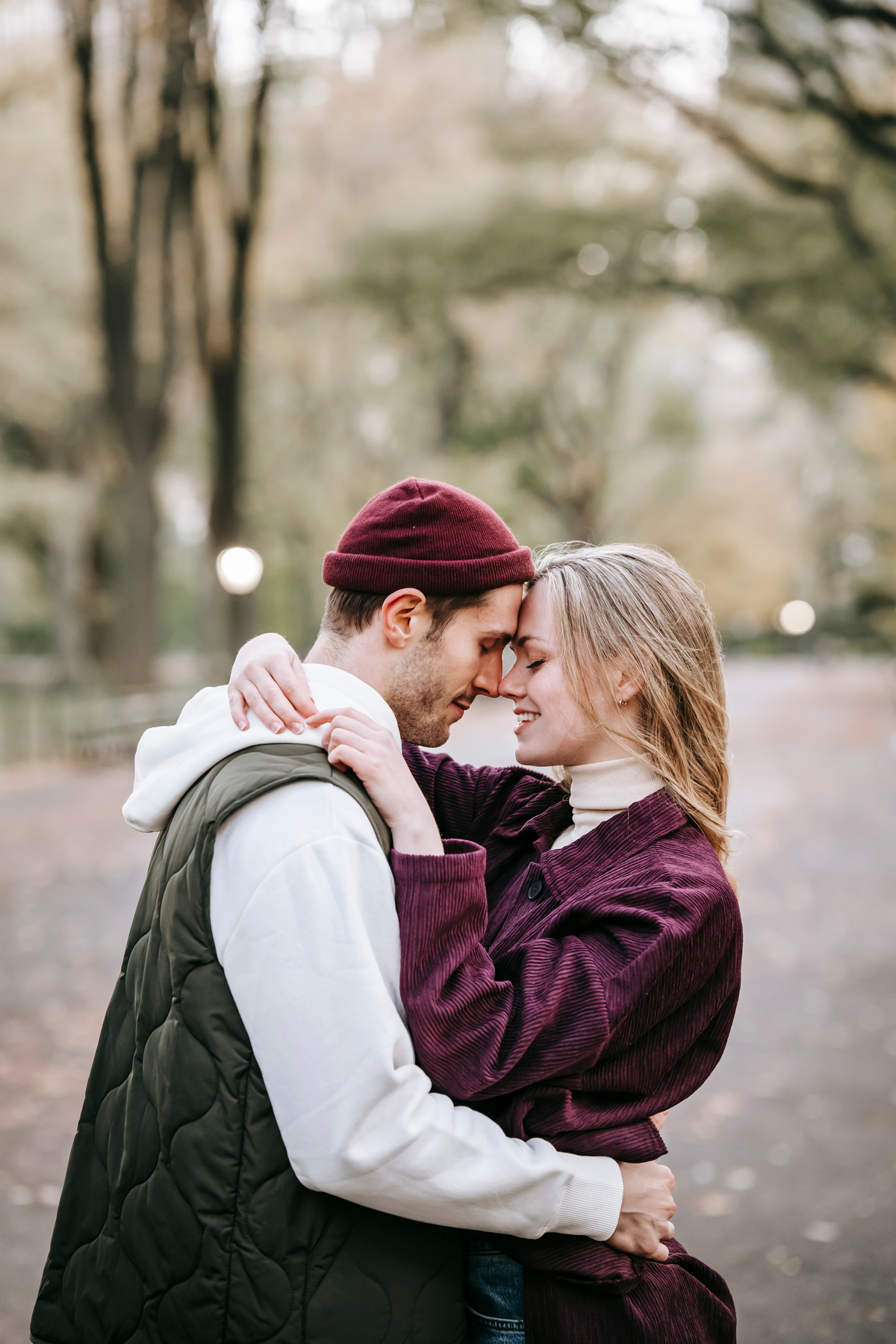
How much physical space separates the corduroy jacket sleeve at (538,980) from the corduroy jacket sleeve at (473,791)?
0.76 metres

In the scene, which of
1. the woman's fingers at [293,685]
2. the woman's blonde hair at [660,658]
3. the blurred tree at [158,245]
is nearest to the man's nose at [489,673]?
the woman's blonde hair at [660,658]

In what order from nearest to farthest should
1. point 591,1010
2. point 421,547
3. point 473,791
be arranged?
point 591,1010
point 421,547
point 473,791

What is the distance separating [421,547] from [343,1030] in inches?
38.0

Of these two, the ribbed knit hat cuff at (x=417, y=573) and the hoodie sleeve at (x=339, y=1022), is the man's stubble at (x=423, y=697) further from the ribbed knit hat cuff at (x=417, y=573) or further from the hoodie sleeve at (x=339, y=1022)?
the hoodie sleeve at (x=339, y=1022)

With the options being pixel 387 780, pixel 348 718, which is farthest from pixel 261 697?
pixel 387 780

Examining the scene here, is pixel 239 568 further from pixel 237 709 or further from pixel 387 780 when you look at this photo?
pixel 387 780

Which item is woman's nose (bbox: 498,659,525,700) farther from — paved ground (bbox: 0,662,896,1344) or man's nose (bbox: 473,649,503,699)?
paved ground (bbox: 0,662,896,1344)

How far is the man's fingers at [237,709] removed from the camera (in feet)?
6.62

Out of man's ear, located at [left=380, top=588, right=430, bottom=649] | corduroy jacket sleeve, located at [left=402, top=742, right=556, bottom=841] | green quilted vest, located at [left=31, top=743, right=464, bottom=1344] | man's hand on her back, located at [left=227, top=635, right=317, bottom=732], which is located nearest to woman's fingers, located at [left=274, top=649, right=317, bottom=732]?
man's hand on her back, located at [left=227, top=635, right=317, bottom=732]

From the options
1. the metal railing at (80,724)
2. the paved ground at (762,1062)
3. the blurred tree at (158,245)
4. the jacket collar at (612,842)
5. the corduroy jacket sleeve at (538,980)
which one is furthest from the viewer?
the metal railing at (80,724)

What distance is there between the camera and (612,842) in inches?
91.0

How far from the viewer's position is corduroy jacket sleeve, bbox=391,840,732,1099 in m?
1.81

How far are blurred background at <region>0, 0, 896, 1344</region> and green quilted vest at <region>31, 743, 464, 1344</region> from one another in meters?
2.58

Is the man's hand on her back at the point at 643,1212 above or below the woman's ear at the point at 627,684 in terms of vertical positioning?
below
